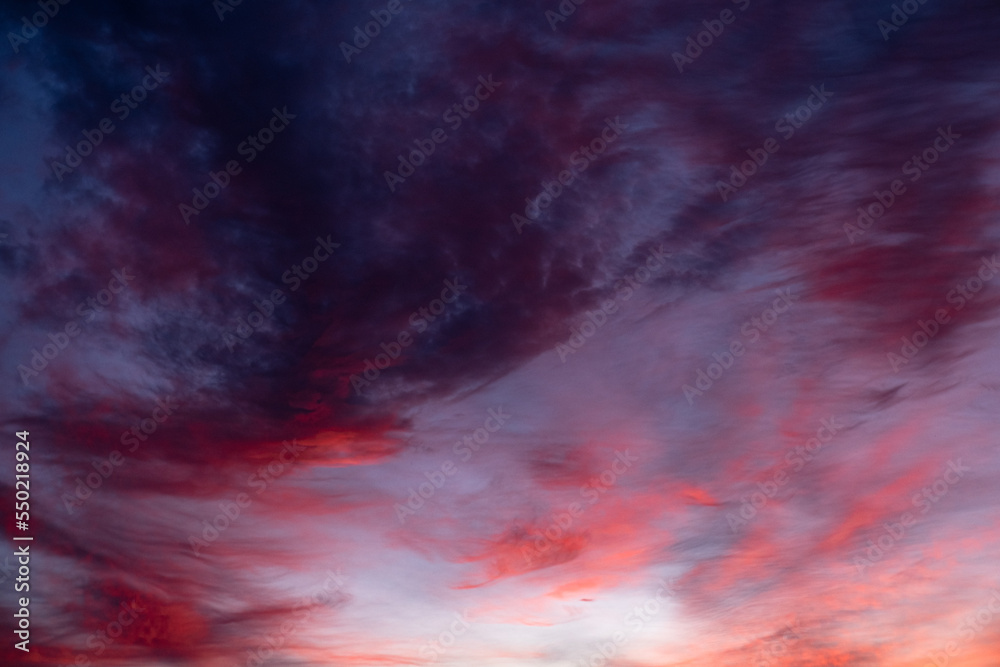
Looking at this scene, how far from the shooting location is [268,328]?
5.77 meters

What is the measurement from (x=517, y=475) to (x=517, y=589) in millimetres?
1559
